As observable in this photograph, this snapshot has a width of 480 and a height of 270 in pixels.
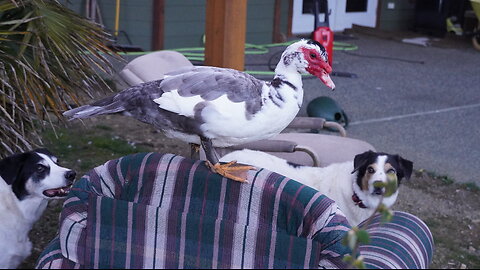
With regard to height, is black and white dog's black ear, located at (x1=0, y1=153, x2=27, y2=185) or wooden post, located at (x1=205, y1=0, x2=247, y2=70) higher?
wooden post, located at (x1=205, y1=0, x2=247, y2=70)

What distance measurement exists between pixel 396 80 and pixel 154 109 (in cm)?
670

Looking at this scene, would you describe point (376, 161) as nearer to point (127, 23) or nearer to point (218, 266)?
point (218, 266)

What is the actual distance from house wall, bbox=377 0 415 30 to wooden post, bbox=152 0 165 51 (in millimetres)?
4808

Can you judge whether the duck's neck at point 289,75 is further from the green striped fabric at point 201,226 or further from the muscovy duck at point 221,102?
the green striped fabric at point 201,226

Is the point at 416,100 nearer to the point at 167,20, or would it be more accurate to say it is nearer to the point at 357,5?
the point at 167,20

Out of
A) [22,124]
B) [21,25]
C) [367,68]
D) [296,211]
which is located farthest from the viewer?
[367,68]

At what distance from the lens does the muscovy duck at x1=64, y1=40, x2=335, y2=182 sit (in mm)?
2361

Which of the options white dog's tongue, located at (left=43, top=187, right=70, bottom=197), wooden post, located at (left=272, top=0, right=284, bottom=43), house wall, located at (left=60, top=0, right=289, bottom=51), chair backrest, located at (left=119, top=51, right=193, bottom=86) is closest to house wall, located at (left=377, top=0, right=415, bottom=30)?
wooden post, located at (left=272, top=0, right=284, bottom=43)

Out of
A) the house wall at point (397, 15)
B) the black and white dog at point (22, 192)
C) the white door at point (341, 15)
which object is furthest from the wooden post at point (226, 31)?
the house wall at point (397, 15)

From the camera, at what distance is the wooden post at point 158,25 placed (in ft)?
30.9

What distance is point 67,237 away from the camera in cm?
247

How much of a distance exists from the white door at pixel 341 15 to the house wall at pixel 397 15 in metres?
0.20

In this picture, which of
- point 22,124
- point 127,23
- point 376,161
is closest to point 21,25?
point 22,124

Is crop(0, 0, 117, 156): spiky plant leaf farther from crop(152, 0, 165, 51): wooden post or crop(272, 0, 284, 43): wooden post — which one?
crop(272, 0, 284, 43): wooden post
